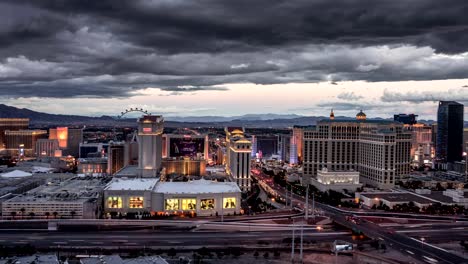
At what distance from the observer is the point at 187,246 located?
53969mm

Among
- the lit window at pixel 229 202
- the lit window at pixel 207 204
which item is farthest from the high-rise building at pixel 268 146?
the lit window at pixel 207 204

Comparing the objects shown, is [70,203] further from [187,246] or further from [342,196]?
[342,196]

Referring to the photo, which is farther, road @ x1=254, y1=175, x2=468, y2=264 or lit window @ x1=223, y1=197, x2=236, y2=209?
lit window @ x1=223, y1=197, x2=236, y2=209

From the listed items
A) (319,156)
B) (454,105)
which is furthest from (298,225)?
(454,105)

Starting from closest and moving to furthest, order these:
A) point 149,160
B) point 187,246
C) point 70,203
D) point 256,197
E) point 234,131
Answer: point 187,246 < point 70,203 < point 256,197 < point 149,160 < point 234,131

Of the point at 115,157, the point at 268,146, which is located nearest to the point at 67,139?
the point at 115,157

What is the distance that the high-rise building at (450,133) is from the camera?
150 metres

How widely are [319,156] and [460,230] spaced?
42.3 meters

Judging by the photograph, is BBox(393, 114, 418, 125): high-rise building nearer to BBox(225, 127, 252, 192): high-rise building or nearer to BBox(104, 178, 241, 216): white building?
BBox(225, 127, 252, 192): high-rise building

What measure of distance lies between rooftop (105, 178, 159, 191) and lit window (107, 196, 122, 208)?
1.43 meters

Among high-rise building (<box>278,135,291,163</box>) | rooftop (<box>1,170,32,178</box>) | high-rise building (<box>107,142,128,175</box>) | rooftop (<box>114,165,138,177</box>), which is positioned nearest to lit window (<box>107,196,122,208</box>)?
rooftop (<box>114,165,138,177</box>)

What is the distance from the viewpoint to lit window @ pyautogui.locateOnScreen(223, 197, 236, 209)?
74.3m

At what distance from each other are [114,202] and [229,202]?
16.3 meters

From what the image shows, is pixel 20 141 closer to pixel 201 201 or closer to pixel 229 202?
pixel 201 201
